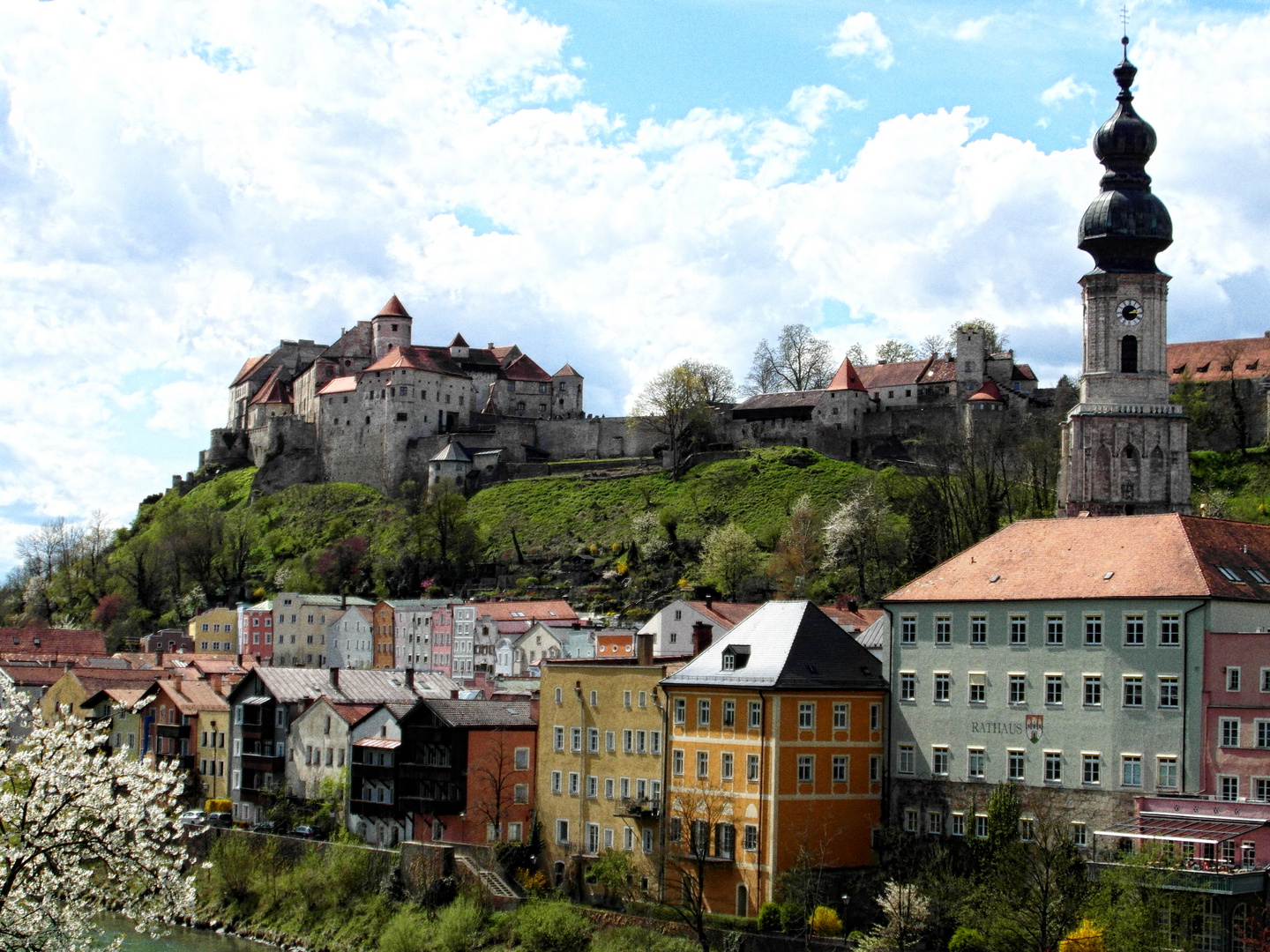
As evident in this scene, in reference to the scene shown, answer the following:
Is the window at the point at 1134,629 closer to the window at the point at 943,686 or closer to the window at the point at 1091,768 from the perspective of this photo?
the window at the point at 1091,768

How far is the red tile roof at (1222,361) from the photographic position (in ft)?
346

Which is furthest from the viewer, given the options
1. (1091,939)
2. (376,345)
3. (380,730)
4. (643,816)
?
(376,345)

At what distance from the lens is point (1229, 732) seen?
40219 millimetres

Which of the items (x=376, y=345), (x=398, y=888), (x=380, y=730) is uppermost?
(x=376, y=345)

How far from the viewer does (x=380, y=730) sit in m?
59.2

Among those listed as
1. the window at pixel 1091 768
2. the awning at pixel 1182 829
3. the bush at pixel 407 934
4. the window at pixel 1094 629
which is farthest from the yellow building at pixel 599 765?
the awning at pixel 1182 829

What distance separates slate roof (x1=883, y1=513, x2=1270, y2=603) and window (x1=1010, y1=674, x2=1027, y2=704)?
2.15 m

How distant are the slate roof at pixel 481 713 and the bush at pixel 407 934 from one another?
7.88 meters

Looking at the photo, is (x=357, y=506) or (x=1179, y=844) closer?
(x=1179, y=844)

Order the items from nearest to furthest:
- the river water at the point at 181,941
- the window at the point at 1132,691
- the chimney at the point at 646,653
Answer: the window at the point at 1132,691 → the river water at the point at 181,941 → the chimney at the point at 646,653

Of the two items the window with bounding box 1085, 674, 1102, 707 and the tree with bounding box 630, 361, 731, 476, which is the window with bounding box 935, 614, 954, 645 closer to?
the window with bounding box 1085, 674, 1102, 707

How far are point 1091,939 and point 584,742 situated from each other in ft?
65.0

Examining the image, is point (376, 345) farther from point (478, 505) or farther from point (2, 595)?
A: point (2, 595)

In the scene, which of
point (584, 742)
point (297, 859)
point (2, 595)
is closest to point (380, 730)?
point (297, 859)
